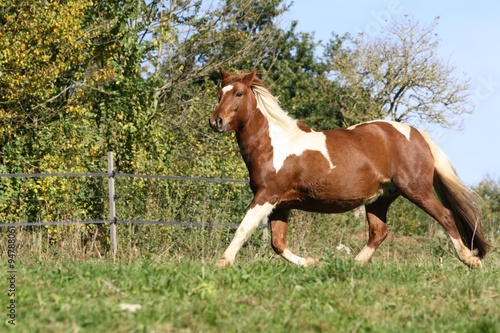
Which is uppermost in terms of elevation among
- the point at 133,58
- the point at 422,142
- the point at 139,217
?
the point at 133,58

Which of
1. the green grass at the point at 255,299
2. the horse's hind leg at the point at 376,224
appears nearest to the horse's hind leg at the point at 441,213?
the horse's hind leg at the point at 376,224

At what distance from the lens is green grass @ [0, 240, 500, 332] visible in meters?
4.68

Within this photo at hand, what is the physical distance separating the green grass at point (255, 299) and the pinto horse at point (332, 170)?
56.7 inches

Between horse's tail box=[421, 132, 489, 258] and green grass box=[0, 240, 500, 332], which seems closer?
green grass box=[0, 240, 500, 332]

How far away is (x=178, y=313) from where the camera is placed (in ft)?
16.0

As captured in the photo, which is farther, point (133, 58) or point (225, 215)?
point (133, 58)

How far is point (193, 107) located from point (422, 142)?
14.0 metres

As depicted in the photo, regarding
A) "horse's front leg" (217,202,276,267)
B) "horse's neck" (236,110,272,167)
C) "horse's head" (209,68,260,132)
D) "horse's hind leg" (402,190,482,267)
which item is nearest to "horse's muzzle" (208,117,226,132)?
"horse's head" (209,68,260,132)

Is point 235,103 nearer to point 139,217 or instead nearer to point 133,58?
point 139,217

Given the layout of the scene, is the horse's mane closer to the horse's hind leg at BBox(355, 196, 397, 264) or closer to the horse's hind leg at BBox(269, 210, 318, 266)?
the horse's hind leg at BBox(269, 210, 318, 266)

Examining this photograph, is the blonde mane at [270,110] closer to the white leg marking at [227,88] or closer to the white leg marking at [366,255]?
the white leg marking at [227,88]

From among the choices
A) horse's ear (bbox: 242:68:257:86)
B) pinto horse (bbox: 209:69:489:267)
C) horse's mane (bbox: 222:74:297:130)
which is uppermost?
horse's ear (bbox: 242:68:257:86)

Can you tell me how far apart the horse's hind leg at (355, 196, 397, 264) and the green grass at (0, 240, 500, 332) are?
2.01 metres

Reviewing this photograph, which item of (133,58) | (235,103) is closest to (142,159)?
(133,58)
